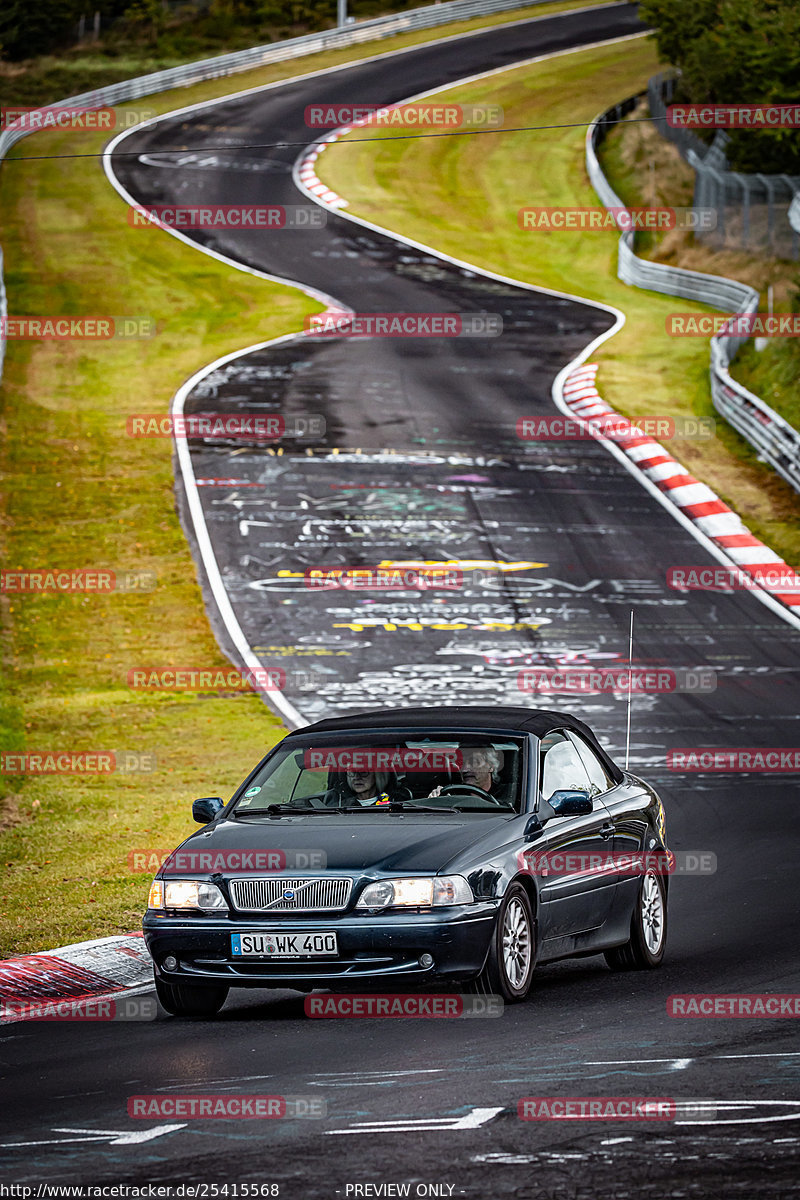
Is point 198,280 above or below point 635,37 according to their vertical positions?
below

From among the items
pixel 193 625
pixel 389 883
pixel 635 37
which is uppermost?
pixel 635 37

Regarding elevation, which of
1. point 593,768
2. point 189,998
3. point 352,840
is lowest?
point 189,998

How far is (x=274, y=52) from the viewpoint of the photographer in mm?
69000

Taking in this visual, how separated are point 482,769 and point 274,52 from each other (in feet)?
209

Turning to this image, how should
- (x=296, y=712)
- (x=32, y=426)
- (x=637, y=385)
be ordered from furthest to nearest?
(x=637, y=385) → (x=32, y=426) → (x=296, y=712)

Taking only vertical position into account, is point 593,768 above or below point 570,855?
above

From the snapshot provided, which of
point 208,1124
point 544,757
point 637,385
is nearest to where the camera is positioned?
point 208,1124

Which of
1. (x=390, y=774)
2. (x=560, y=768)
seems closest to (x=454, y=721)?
(x=390, y=774)

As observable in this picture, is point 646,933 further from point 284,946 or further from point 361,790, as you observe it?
point 284,946

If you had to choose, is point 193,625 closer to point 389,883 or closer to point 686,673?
point 686,673

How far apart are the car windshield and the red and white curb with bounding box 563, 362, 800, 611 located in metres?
14.2

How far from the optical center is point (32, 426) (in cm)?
3186

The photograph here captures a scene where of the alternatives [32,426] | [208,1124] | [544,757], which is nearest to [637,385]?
[32,426]

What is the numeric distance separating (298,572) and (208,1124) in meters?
18.3
